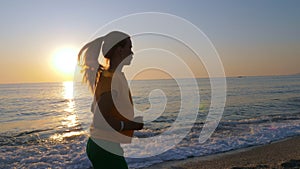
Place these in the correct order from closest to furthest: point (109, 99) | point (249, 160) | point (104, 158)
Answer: point (109, 99) → point (104, 158) → point (249, 160)

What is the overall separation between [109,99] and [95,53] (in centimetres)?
52

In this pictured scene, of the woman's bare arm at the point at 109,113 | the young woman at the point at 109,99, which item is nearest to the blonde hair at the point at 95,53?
the young woman at the point at 109,99

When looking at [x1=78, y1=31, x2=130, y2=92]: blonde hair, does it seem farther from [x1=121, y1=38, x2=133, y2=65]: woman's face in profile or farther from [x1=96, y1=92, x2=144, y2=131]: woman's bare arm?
[x1=96, y1=92, x2=144, y2=131]: woman's bare arm

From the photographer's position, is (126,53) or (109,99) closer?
(109,99)

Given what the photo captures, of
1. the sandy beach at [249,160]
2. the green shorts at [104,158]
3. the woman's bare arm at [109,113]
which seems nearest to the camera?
the woman's bare arm at [109,113]

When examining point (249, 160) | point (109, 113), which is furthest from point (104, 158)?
point (249, 160)

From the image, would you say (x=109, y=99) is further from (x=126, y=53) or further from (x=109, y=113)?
(x=126, y=53)

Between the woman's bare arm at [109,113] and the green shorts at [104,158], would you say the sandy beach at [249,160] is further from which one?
the woman's bare arm at [109,113]

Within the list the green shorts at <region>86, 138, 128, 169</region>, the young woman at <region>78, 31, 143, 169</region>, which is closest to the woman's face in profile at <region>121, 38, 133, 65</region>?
the young woman at <region>78, 31, 143, 169</region>

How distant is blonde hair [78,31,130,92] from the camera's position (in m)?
2.48

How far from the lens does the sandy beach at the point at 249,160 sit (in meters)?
6.81

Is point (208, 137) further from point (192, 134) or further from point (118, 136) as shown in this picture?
point (118, 136)

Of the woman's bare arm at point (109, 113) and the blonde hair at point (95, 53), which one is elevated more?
the blonde hair at point (95, 53)

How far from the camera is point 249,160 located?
7328 mm
